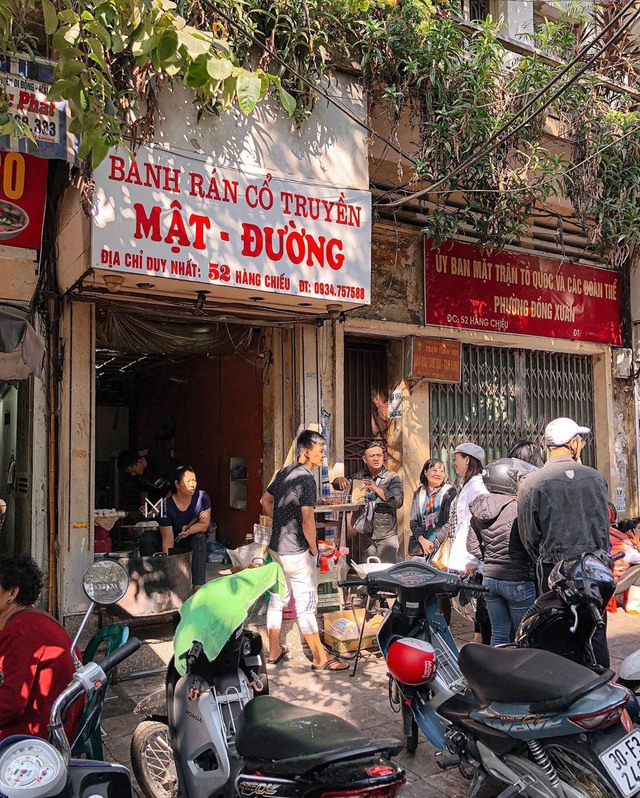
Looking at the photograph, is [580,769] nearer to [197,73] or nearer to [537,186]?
[197,73]

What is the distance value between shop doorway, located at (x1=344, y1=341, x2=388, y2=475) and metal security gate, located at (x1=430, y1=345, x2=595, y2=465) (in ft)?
2.06

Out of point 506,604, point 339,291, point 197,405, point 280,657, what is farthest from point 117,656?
point 197,405

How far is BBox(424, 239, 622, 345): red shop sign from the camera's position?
8383 millimetres

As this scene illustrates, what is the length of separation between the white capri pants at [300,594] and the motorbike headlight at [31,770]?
354 centimetres

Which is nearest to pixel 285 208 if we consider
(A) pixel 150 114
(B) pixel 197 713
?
(A) pixel 150 114

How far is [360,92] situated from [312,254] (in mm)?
1728

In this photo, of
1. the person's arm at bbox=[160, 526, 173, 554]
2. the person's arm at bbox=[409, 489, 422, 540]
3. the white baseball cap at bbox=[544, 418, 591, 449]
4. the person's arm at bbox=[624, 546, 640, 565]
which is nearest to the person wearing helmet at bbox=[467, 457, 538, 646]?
the white baseball cap at bbox=[544, 418, 591, 449]

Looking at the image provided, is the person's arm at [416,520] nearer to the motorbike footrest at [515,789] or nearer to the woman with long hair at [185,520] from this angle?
the woman with long hair at [185,520]

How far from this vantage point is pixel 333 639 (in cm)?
607

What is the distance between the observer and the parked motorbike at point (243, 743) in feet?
7.66

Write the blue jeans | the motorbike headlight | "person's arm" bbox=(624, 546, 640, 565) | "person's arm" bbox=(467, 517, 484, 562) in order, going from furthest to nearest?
1. "person's arm" bbox=(624, 546, 640, 565)
2. "person's arm" bbox=(467, 517, 484, 562)
3. the blue jeans
4. the motorbike headlight

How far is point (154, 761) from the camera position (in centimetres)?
346

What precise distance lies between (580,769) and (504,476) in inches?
92.8

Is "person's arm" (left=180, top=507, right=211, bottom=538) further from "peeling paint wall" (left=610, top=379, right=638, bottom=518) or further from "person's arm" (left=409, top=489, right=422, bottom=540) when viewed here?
"peeling paint wall" (left=610, top=379, right=638, bottom=518)
